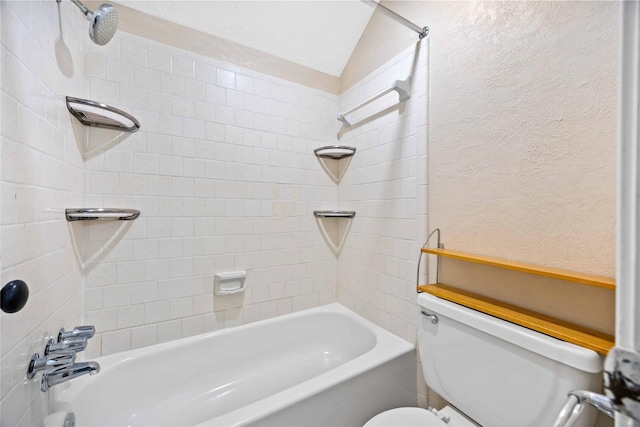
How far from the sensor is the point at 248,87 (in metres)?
1.67

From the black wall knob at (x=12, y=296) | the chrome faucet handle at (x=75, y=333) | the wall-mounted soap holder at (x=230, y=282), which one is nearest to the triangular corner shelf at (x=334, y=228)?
the wall-mounted soap holder at (x=230, y=282)

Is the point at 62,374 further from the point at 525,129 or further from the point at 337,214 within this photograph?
the point at 525,129

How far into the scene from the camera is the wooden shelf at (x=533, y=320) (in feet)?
2.45

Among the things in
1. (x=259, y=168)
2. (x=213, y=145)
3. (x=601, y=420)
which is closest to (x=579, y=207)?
(x=601, y=420)

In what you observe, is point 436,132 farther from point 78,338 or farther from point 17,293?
point 78,338

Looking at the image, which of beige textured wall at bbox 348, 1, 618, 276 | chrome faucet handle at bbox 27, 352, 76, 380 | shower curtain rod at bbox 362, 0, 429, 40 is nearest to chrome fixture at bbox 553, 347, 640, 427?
beige textured wall at bbox 348, 1, 618, 276

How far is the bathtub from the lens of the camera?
1.06 meters

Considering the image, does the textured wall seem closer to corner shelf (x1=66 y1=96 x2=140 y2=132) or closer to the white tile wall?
the white tile wall

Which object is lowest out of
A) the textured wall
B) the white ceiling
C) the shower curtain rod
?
the textured wall

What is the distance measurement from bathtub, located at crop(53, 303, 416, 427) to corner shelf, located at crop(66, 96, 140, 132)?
3.72 ft

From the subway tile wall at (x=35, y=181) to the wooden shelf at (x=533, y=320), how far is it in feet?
4.59

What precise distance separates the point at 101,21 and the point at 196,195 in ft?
2.69

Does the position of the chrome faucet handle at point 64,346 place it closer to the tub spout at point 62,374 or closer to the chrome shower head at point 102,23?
the tub spout at point 62,374

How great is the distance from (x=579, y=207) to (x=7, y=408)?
1713 millimetres
